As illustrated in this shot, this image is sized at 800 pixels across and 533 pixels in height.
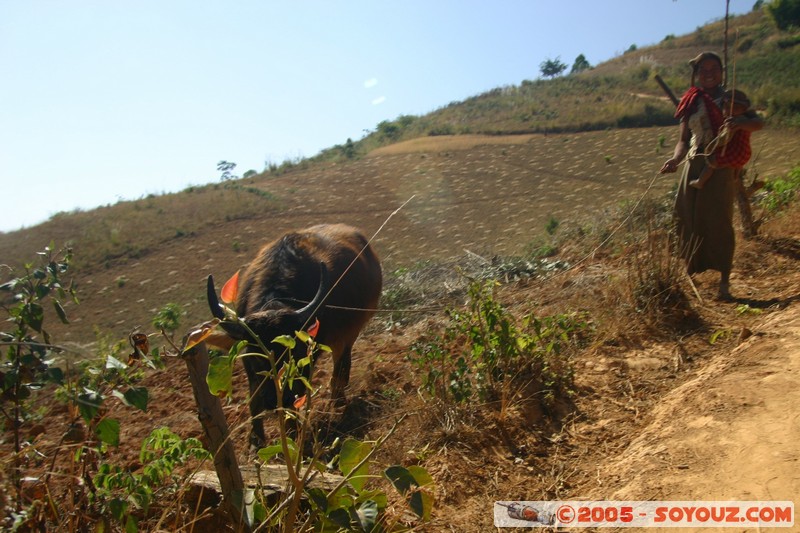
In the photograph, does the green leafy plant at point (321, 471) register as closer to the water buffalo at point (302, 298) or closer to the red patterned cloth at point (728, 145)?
the water buffalo at point (302, 298)

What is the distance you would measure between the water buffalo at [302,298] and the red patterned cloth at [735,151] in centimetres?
309

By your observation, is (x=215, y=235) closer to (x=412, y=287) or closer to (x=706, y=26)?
(x=412, y=287)

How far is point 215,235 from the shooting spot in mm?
13359

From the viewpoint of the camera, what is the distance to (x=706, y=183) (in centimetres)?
510

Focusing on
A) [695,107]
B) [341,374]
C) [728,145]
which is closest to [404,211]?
[341,374]

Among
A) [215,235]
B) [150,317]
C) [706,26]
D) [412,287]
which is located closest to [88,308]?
[150,317]

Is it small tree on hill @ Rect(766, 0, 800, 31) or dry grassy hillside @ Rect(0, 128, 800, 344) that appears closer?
dry grassy hillside @ Rect(0, 128, 800, 344)

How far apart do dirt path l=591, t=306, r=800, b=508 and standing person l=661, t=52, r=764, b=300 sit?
4.54ft

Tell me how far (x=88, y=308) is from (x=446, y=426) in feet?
30.2

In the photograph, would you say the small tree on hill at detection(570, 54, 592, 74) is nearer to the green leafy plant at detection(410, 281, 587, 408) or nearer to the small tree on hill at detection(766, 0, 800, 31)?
the small tree on hill at detection(766, 0, 800, 31)

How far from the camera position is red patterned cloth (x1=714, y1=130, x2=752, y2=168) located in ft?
16.2

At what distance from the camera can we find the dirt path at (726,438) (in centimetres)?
269

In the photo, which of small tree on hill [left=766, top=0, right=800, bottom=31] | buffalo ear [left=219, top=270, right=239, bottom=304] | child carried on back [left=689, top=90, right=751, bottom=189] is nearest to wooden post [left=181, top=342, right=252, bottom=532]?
buffalo ear [left=219, top=270, right=239, bottom=304]

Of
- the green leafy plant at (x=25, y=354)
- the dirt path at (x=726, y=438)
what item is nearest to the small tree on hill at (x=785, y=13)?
the dirt path at (x=726, y=438)
